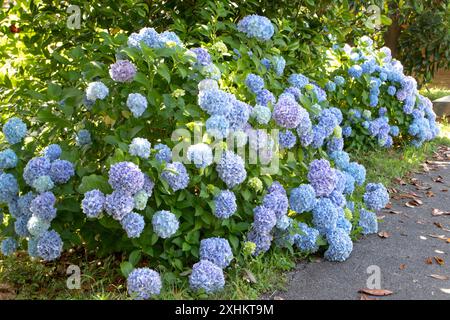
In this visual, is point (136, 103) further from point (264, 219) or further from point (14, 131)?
point (264, 219)

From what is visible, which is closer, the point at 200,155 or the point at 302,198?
the point at 200,155

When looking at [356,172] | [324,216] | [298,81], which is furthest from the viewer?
[356,172]

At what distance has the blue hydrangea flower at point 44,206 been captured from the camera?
2623mm

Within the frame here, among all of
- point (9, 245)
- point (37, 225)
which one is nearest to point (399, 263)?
point (37, 225)

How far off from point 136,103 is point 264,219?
2.87ft

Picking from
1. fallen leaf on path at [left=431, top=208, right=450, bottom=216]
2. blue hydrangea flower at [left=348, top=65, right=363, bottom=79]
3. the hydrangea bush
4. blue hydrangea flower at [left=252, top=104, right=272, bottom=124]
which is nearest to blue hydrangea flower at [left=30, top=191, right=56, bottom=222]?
the hydrangea bush

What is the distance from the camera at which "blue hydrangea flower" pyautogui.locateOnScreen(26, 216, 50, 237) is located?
266cm

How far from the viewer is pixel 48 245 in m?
2.69

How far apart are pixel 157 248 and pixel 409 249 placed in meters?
1.54

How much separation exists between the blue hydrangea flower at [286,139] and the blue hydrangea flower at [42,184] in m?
1.29

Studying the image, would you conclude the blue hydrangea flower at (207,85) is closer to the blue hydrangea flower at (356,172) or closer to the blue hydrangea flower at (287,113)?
the blue hydrangea flower at (287,113)

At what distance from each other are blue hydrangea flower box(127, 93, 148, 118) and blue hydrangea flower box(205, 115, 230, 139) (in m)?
0.32
